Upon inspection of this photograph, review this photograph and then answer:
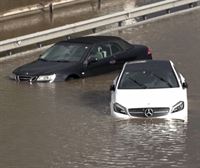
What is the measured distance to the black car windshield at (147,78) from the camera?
53.8 feet

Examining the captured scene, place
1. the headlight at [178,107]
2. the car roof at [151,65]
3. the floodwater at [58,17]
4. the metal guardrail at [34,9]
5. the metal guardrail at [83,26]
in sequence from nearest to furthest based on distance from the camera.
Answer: the headlight at [178,107] < the car roof at [151,65] < the metal guardrail at [83,26] < the floodwater at [58,17] < the metal guardrail at [34,9]

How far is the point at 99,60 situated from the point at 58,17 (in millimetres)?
19093

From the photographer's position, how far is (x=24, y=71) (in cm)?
2134

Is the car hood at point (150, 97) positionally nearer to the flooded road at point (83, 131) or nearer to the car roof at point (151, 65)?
the flooded road at point (83, 131)

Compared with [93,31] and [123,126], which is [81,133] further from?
[93,31]

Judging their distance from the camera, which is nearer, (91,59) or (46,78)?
(46,78)

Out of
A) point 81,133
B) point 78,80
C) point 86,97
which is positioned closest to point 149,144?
point 81,133

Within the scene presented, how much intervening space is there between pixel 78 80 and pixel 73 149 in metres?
7.67

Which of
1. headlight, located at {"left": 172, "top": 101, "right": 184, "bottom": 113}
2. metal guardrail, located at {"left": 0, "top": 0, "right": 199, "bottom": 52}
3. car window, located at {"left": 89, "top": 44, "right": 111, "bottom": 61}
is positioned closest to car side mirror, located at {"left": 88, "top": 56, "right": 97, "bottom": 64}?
car window, located at {"left": 89, "top": 44, "right": 111, "bottom": 61}

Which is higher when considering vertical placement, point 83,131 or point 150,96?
point 150,96

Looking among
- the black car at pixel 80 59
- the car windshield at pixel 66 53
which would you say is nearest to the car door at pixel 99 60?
the black car at pixel 80 59

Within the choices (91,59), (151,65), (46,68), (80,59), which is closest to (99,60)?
(91,59)

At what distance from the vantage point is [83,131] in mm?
15398

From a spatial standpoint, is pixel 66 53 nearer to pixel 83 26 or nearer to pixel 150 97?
pixel 150 97
